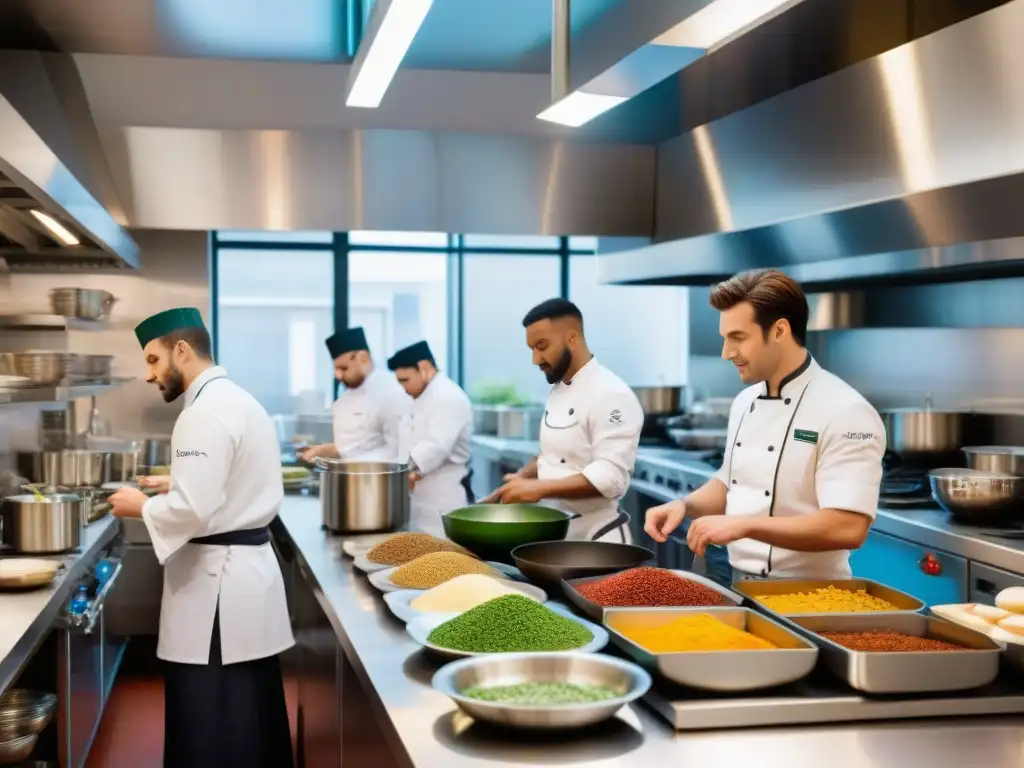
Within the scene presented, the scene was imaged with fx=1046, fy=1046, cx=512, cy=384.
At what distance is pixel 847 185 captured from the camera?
12.5 feet

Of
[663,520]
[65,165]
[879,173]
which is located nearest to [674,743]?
[663,520]

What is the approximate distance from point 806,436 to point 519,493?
3.08ft

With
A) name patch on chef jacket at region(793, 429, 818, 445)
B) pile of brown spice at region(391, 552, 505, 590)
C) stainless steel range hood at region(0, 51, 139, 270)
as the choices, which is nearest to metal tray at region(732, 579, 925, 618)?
name patch on chef jacket at region(793, 429, 818, 445)

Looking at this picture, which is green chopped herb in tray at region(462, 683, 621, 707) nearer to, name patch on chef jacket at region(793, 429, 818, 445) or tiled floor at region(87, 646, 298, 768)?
name patch on chef jacket at region(793, 429, 818, 445)

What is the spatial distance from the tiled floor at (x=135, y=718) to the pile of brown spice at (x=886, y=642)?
2.81m

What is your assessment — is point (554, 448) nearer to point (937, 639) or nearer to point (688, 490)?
point (688, 490)

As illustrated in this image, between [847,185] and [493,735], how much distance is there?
2.87 metres

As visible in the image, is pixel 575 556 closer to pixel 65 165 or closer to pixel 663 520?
pixel 663 520

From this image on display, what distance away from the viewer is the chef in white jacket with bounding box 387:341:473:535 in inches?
190

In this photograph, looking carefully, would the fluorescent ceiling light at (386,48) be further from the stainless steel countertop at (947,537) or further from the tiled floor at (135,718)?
the tiled floor at (135,718)

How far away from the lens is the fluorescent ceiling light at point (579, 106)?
2.24 m

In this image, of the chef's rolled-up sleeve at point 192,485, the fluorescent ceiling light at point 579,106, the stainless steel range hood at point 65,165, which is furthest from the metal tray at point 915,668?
the stainless steel range hood at point 65,165

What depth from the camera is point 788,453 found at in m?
2.48

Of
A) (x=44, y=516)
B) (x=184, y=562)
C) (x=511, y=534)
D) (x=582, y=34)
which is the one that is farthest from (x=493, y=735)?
(x=44, y=516)
